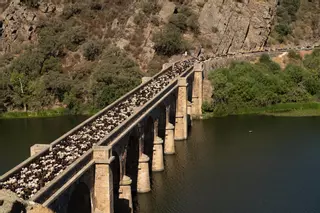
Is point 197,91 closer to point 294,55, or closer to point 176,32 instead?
point 176,32

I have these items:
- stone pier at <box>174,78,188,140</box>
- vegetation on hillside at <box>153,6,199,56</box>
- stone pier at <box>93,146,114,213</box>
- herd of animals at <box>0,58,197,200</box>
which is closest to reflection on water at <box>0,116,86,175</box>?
herd of animals at <box>0,58,197,200</box>

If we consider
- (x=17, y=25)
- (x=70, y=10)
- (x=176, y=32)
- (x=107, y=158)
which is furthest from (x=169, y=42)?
Answer: (x=107, y=158)

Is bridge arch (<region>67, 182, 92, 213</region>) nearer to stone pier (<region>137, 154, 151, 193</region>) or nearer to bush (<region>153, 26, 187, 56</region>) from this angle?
stone pier (<region>137, 154, 151, 193</region>)

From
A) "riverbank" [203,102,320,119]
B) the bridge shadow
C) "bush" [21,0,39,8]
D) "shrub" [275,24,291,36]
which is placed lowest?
the bridge shadow

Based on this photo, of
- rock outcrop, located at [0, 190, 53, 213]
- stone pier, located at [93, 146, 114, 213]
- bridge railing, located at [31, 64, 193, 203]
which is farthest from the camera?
stone pier, located at [93, 146, 114, 213]

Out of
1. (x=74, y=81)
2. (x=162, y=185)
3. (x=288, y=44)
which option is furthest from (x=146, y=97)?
(x=288, y=44)

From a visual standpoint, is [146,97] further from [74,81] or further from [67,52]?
[67,52]
